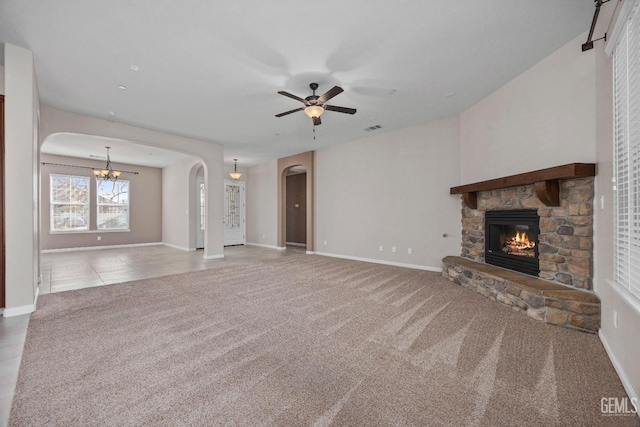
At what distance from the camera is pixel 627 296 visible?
1870 millimetres

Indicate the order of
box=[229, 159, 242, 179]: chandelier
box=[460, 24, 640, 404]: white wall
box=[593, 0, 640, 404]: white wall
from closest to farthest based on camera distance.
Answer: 1. box=[593, 0, 640, 404]: white wall
2. box=[460, 24, 640, 404]: white wall
3. box=[229, 159, 242, 179]: chandelier

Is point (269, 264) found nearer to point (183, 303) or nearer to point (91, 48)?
point (183, 303)

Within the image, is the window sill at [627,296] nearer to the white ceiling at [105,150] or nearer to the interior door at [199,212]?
the white ceiling at [105,150]

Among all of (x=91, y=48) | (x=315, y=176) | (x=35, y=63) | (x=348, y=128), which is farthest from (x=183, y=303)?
(x=315, y=176)

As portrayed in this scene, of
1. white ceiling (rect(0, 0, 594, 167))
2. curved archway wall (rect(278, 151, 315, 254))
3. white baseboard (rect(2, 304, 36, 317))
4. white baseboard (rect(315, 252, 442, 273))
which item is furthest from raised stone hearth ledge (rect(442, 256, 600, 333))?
white baseboard (rect(2, 304, 36, 317))

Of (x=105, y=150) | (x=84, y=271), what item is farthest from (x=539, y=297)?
(x=105, y=150)

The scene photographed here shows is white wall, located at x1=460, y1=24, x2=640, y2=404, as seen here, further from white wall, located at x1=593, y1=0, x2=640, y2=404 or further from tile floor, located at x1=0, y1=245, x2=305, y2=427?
tile floor, located at x1=0, y1=245, x2=305, y2=427

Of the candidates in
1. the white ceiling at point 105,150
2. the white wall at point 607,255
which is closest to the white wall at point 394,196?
the white wall at point 607,255

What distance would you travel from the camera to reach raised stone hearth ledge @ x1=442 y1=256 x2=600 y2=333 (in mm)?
2643

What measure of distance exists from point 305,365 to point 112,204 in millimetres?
10098

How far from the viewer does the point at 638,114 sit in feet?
5.94

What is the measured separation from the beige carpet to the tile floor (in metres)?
0.09

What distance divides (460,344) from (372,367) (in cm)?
92

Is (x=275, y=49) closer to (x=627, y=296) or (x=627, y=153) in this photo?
(x=627, y=153)
